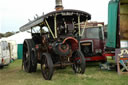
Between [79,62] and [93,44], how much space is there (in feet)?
9.33

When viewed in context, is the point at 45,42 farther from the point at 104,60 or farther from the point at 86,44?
the point at 104,60

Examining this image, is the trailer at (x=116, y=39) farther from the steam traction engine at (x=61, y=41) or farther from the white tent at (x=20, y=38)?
the white tent at (x=20, y=38)

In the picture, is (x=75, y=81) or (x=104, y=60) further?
(x=104, y=60)

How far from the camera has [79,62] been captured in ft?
24.7

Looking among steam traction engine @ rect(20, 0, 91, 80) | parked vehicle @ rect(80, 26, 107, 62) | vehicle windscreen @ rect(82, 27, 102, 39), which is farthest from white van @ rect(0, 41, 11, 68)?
vehicle windscreen @ rect(82, 27, 102, 39)

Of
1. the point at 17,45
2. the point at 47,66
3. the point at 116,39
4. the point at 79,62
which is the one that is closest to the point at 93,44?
the point at 116,39

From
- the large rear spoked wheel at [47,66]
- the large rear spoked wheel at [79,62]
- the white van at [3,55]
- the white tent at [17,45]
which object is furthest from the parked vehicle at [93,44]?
the white tent at [17,45]

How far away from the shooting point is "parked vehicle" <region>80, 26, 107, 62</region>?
1007 cm

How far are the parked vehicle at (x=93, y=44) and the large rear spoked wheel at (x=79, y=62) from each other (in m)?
2.18

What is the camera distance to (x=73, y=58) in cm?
789

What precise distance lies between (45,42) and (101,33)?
396cm

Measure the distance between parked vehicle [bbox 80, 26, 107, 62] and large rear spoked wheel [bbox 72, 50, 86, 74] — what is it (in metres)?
2.18

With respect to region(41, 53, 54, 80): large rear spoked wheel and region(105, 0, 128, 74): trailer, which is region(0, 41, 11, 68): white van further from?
region(105, 0, 128, 74): trailer

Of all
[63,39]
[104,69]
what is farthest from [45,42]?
[104,69]
